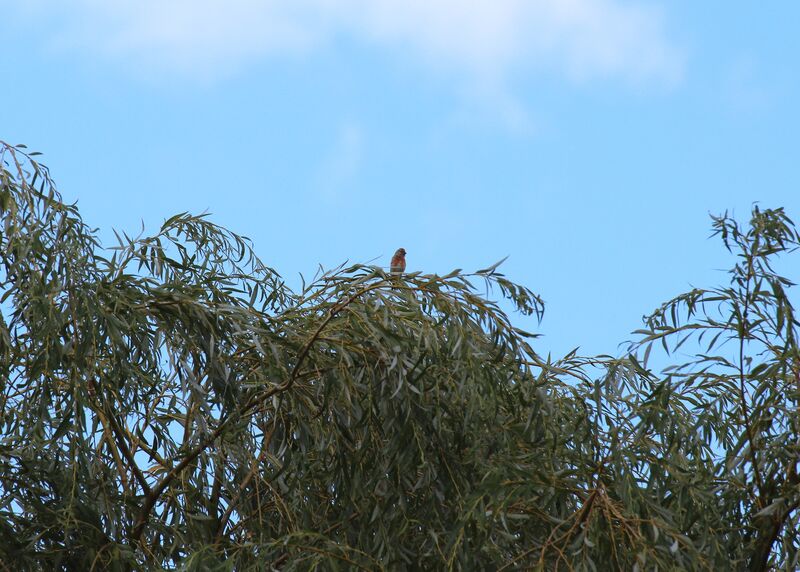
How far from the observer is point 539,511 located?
409cm

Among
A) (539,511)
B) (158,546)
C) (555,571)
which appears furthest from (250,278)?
(555,571)

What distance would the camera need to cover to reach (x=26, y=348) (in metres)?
4.68

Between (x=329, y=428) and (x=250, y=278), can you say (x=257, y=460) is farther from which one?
(x=250, y=278)

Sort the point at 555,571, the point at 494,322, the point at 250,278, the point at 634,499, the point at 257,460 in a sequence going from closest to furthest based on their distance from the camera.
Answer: the point at 555,571
the point at 634,499
the point at 494,322
the point at 257,460
the point at 250,278

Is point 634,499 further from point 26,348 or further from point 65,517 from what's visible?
point 26,348

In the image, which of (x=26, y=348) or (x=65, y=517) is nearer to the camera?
(x=65, y=517)

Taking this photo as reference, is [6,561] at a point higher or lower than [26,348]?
lower

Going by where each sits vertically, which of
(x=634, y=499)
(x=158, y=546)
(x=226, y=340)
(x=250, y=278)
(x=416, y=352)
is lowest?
(x=634, y=499)

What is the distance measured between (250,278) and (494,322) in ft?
5.90

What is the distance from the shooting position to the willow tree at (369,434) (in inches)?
158

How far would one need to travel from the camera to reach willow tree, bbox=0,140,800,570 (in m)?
4.02

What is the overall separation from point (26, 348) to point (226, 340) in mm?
777

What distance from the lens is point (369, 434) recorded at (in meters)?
4.20

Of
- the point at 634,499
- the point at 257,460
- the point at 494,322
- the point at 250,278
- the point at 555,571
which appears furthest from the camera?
the point at 250,278
